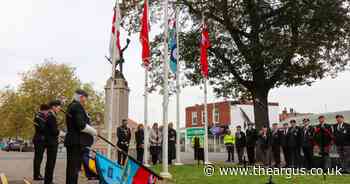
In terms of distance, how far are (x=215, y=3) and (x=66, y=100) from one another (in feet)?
121

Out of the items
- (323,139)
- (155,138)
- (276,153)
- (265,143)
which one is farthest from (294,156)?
(155,138)

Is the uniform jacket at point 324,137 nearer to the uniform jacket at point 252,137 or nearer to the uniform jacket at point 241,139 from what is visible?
the uniform jacket at point 252,137

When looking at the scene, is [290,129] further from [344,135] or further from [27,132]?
[27,132]

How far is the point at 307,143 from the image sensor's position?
49.6ft

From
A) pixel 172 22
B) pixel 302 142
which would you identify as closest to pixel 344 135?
pixel 302 142

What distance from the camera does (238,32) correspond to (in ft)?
74.7

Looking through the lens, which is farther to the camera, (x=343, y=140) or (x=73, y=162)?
(x=343, y=140)

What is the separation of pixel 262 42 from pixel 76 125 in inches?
592

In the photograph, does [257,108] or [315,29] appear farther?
[257,108]

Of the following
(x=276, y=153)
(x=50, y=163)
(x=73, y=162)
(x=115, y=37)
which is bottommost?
(x=276, y=153)

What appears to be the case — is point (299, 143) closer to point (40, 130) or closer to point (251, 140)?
point (251, 140)

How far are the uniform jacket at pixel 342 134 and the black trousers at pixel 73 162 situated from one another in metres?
9.28

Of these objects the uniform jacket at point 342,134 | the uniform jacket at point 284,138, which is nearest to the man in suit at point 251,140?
the uniform jacket at point 284,138

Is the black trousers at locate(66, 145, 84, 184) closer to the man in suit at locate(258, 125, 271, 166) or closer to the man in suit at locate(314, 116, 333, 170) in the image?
the man in suit at locate(314, 116, 333, 170)
